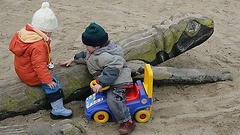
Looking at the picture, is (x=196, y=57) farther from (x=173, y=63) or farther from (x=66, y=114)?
(x=66, y=114)

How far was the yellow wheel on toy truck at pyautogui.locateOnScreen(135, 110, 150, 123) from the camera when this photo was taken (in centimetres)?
448

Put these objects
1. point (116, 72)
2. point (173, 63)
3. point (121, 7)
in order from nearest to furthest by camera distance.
Result: 1. point (116, 72)
2. point (173, 63)
3. point (121, 7)

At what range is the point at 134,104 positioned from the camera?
4.46 m

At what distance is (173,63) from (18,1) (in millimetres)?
3293

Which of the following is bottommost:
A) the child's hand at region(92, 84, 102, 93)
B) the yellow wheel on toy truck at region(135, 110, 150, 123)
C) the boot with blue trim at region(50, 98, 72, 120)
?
the yellow wheel on toy truck at region(135, 110, 150, 123)

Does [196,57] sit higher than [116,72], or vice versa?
[116,72]

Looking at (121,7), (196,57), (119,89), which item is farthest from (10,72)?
(121,7)

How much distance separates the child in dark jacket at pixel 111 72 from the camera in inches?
172

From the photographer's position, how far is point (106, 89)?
444 cm

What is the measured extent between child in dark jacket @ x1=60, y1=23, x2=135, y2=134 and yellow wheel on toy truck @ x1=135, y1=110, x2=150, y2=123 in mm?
82

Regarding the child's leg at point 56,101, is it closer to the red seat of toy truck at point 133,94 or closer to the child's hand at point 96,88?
the child's hand at point 96,88

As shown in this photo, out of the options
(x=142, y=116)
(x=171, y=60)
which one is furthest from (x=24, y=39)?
(x=171, y=60)

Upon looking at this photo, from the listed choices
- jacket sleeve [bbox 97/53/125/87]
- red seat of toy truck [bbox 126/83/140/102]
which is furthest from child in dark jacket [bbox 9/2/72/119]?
red seat of toy truck [bbox 126/83/140/102]

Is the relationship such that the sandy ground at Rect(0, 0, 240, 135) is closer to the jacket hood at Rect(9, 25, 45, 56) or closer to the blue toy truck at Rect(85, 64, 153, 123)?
the blue toy truck at Rect(85, 64, 153, 123)
